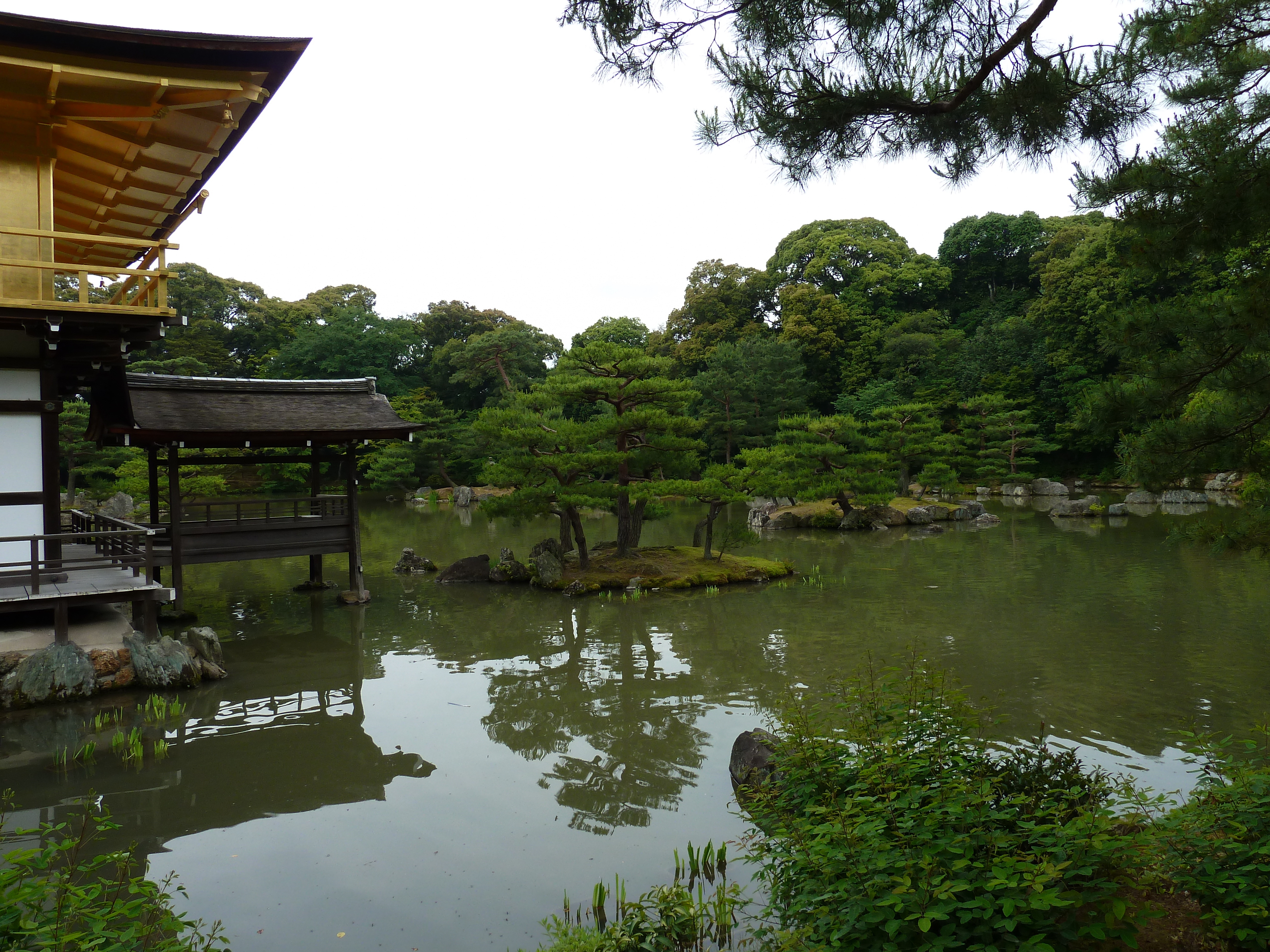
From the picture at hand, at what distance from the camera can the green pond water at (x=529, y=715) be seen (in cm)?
422

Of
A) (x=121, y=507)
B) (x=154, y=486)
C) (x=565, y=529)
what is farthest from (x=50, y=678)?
(x=121, y=507)

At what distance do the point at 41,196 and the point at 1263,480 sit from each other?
9.58m

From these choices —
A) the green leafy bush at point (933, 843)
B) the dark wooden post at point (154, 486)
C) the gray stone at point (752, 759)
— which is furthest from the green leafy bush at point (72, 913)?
the dark wooden post at point (154, 486)

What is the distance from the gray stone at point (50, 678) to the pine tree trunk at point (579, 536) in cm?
710

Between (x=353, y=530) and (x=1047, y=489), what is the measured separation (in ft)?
79.1

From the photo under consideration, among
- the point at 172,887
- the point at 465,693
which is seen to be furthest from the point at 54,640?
the point at 172,887

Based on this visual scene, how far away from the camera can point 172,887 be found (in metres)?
4.00

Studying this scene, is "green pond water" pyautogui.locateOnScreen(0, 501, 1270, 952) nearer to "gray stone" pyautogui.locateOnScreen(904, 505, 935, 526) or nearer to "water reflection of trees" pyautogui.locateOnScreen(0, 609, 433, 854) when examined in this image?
"water reflection of trees" pyautogui.locateOnScreen(0, 609, 433, 854)

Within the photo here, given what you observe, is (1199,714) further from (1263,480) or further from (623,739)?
(623,739)

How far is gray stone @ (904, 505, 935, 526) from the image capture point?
69.4ft

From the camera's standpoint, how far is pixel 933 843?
9.21 feet

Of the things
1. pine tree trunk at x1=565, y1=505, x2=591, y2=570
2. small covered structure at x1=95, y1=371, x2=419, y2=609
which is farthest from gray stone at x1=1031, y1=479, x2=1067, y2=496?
small covered structure at x1=95, y1=371, x2=419, y2=609

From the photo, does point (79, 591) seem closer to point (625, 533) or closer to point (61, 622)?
point (61, 622)

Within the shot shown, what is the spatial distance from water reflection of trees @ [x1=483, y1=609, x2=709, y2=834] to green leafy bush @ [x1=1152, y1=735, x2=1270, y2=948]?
2.81 meters
